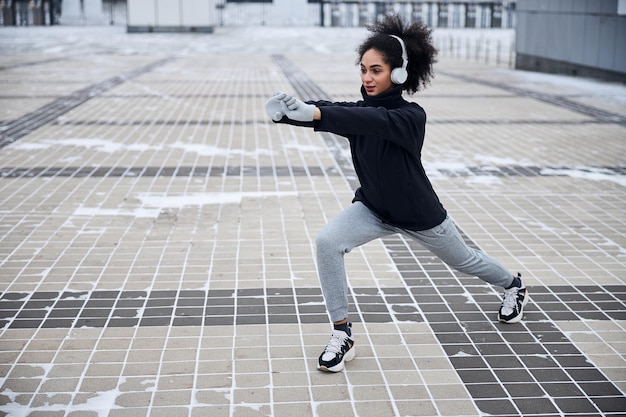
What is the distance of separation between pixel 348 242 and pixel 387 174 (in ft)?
1.20

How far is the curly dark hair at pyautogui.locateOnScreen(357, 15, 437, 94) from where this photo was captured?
3570mm

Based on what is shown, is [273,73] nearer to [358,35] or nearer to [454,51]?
[454,51]

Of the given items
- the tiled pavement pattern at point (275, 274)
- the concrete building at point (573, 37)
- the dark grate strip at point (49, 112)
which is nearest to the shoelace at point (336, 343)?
the tiled pavement pattern at point (275, 274)

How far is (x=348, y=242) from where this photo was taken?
372cm

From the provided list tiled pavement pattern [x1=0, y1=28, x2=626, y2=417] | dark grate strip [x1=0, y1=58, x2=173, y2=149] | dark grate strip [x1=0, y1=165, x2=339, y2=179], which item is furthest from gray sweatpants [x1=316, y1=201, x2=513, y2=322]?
dark grate strip [x1=0, y1=58, x2=173, y2=149]

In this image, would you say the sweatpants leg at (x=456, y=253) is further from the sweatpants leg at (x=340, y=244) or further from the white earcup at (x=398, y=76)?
the white earcup at (x=398, y=76)

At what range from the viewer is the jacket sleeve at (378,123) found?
10.5 ft

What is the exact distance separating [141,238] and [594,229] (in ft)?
11.5

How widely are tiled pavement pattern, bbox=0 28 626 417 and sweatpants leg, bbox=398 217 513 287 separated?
0.32 metres

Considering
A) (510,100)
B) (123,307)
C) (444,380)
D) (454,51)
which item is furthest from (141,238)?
(454,51)

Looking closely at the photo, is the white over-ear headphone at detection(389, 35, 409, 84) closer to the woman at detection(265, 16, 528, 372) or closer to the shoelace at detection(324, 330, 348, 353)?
the woman at detection(265, 16, 528, 372)

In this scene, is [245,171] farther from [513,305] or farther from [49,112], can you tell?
[49,112]

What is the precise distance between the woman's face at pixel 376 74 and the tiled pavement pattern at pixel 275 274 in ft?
4.36

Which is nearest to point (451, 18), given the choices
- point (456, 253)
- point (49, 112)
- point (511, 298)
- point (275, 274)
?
point (49, 112)
